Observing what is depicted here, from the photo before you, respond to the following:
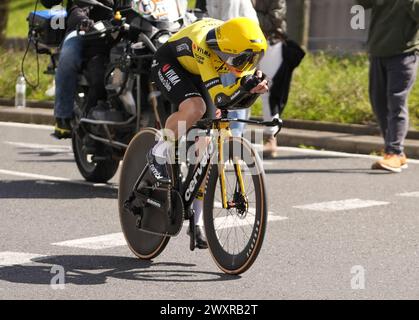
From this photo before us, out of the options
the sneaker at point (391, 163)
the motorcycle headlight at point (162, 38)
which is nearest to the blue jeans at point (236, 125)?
the motorcycle headlight at point (162, 38)

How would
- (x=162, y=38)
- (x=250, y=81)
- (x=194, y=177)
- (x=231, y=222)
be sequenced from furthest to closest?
1. (x=162, y=38)
2. (x=194, y=177)
3. (x=231, y=222)
4. (x=250, y=81)

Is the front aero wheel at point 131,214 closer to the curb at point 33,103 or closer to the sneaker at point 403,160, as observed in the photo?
the sneaker at point 403,160

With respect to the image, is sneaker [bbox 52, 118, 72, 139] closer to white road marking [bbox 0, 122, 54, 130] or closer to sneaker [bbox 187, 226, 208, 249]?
sneaker [bbox 187, 226, 208, 249]

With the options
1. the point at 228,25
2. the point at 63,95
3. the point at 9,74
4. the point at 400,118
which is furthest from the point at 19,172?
the point at 9,74

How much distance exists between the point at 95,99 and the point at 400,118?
3.13 m

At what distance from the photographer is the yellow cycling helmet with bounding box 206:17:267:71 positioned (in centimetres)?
750

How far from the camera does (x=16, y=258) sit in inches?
324

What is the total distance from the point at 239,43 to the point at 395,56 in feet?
17.6

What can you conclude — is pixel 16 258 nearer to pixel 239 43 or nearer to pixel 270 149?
pixel 239 43

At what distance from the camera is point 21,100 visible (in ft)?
58.1

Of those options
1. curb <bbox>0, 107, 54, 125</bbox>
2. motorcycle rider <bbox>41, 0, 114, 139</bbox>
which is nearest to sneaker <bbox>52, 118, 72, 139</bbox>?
motorcycle rider <bbox>41, 0, 114, 139</bbox>

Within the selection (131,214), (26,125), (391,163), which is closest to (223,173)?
(131,214)

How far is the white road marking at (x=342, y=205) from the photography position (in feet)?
34.3

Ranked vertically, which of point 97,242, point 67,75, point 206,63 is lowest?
point 97,242
